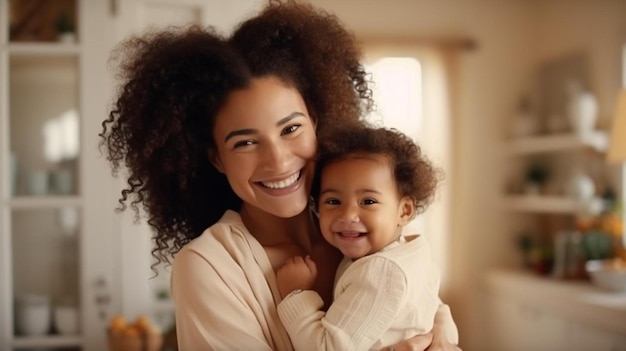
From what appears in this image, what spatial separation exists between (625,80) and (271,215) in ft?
11.5

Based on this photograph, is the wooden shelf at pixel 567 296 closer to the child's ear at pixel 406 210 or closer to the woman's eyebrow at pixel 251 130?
the child's ear at pixel 406 210

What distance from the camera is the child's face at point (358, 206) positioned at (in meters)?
1.31

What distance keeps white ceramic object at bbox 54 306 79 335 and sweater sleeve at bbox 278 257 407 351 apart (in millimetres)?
2548

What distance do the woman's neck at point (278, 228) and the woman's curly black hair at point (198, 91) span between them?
0.10 m

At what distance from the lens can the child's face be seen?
1.31 m

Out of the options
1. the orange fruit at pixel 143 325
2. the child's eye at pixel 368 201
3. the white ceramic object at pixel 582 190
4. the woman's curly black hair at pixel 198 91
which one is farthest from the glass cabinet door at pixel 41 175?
the white ceramic object at pixel 582 190

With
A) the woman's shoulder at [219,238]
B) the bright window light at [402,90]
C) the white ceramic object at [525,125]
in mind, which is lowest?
the woman's shoulder at [219,238]

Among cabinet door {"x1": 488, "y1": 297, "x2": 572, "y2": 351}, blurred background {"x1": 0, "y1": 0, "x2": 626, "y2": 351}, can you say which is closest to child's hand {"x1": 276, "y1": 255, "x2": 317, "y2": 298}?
blurred background {"x1": 0, "y1": 0, "x2": 626, "y2": 351}

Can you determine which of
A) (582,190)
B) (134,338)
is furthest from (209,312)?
(582,190)

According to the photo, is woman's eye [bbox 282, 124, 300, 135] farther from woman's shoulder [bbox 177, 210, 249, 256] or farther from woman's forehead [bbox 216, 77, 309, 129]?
woman's shoulder [bbox 177, 210, 249, 256]

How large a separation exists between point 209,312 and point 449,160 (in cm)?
404

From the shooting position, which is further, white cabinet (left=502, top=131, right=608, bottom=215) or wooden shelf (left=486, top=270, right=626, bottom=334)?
white cabinet (left=502, top=131, right=608, bottom=215)

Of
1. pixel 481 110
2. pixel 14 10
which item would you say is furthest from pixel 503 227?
pixel 14 10

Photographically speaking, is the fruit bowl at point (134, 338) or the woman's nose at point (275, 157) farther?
the fruit bowl at point (134, 338)
